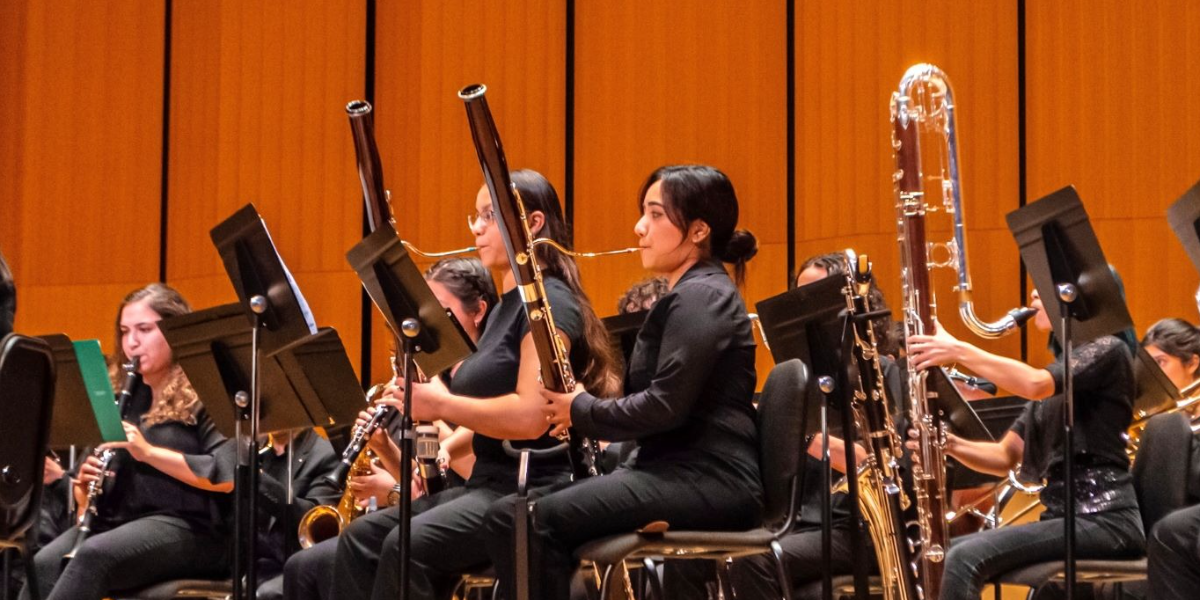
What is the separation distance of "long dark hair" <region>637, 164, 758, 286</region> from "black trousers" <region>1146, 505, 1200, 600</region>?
1.19m

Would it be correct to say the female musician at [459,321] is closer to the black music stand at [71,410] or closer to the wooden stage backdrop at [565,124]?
the black music stand at [71,410]

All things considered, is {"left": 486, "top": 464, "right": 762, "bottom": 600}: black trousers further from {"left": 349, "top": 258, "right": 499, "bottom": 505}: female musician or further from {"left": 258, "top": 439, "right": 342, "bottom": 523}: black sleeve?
{"left": 258, "top": 439, "right": 342, "bottom": 523}: black sleeve

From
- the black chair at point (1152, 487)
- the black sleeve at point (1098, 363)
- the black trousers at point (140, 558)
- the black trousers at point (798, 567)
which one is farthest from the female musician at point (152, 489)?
the black sleeve at point (1098, 363)

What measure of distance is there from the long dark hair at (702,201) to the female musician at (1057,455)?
711mm

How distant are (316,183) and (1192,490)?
450cm

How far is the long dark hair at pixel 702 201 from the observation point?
3267mm

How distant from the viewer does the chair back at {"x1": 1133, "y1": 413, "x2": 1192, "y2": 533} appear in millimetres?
3596

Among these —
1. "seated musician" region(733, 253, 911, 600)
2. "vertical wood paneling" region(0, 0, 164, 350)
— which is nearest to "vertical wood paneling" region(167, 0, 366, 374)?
"vertical wood paneling" region(0, 0, 164, 350)

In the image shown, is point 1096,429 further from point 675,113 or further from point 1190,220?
point 675,113

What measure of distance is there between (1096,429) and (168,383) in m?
2.79

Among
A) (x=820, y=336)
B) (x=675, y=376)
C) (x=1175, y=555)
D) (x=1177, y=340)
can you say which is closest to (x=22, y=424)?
(x=675, y=376)

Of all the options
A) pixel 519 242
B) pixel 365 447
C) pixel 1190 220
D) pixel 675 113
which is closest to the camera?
pixel 1190 220

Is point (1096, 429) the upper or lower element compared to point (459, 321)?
lower

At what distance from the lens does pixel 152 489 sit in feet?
13.9
